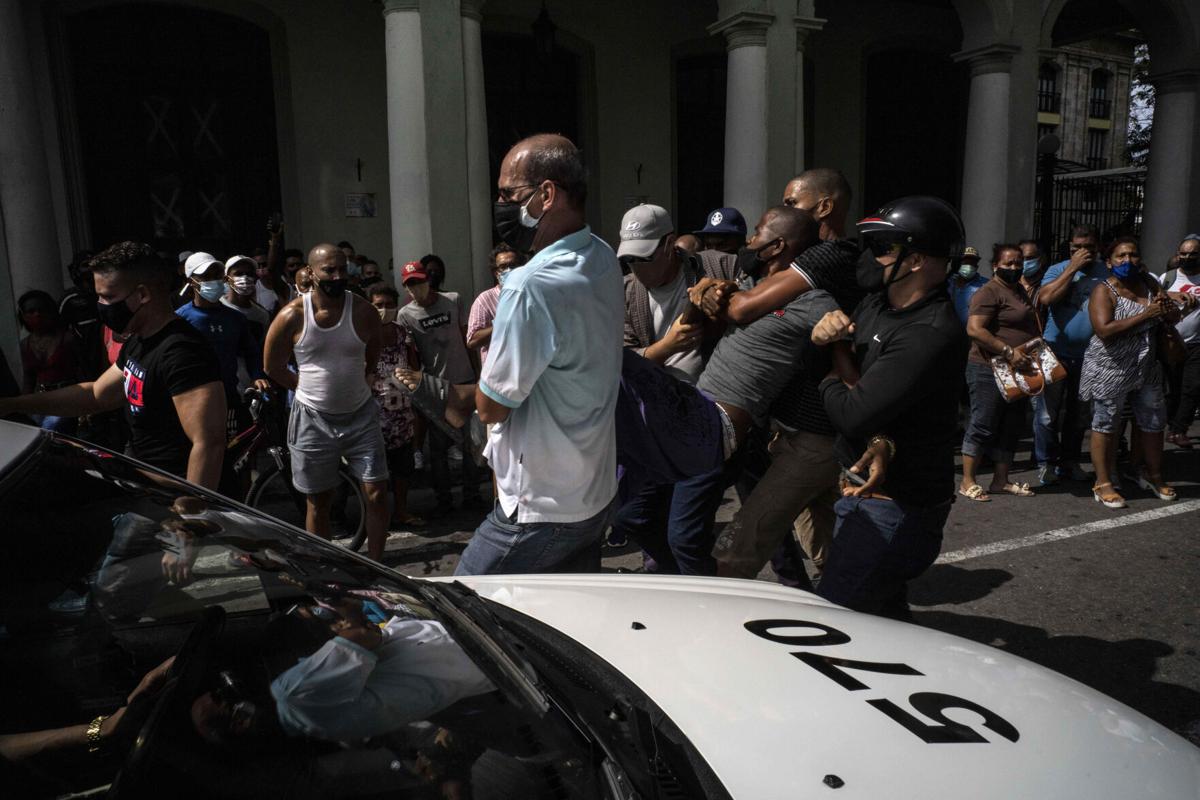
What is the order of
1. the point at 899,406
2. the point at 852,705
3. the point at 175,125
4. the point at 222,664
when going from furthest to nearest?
the point at 175,125 < the point at 899,406 < the point at 852,705 < the point at 222,664

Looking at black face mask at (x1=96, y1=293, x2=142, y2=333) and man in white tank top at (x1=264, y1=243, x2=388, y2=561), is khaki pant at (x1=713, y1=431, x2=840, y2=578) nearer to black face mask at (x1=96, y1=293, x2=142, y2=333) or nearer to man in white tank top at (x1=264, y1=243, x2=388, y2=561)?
man in white tank top at (x1=264, y1=243, x2=388, y2=561)

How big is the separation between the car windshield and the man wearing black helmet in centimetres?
145

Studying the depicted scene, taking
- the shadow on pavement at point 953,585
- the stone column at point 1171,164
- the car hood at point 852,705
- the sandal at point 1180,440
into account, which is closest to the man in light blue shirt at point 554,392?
the car hood at point 852,705

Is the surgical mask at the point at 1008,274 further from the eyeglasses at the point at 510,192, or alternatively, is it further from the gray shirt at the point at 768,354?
the eyeglasses at the point at 510,192

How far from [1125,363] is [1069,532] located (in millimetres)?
1456

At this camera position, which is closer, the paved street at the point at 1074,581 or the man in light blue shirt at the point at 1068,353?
the paved street at the point at 1074,581

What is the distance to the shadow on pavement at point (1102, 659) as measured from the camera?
3125mm

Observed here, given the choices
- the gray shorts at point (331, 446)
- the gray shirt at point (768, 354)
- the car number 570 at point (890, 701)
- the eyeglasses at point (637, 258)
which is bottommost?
the gray shorts at point (331, 446)

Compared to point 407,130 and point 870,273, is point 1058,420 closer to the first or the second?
point 870,273

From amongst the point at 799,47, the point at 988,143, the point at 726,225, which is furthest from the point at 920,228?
the point at 988,143

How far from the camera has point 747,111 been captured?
31.4ft

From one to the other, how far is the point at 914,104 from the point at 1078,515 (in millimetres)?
11156

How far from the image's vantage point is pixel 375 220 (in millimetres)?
10750

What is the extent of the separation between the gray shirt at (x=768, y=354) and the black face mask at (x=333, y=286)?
2090mm
